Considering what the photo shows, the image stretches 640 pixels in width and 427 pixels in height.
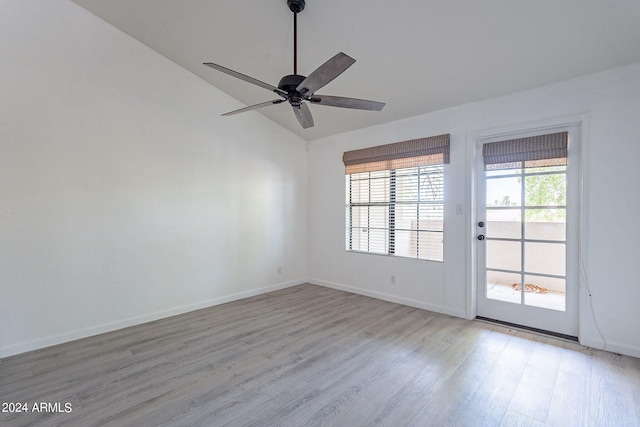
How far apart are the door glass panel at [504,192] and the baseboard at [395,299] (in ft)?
4.51

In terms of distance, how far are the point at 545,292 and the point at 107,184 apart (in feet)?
16.0

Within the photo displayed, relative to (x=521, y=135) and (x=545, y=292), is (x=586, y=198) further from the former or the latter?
(x=545, y=292)

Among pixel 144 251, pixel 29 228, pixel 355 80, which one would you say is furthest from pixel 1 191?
pixel 355 80

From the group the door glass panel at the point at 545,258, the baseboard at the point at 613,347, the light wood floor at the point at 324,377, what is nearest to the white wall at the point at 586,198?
the baseboard at the point at 613,347

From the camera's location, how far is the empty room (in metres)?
2.08

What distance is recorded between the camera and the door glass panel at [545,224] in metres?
2.96

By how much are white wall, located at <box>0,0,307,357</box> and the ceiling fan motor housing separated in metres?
1.96

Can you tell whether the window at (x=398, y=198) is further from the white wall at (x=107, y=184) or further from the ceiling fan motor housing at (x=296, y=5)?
the ceiling fan motor housing at (x=296, y=5)

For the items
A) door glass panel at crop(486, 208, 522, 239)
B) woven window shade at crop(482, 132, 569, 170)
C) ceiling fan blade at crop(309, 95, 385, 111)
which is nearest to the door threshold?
door glass panel at crop(486, 208, 522, 239)

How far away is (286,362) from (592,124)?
11.7 ft

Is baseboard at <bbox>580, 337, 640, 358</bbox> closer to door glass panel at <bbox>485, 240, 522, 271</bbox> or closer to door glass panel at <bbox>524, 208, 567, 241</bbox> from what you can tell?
door glass panel at <bbox>485, 240, 522, 271</bbox>

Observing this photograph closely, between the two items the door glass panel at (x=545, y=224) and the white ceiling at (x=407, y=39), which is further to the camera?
the door glass panel at (x=545, y=224)

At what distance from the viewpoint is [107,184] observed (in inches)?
123

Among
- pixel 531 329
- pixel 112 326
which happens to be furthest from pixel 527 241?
pixel 112 326
